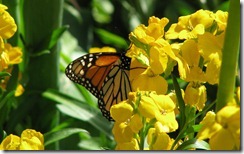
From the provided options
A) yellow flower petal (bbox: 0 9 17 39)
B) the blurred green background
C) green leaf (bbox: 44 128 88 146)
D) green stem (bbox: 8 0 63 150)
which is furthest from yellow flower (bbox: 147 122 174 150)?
green stem (bbox: 8 0 63 150)

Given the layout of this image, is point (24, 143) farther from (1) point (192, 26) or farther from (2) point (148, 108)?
(1) point (192, 26)

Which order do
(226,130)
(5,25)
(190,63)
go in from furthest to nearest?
1. (5,25)
2. (190,63)
3. (226,130)

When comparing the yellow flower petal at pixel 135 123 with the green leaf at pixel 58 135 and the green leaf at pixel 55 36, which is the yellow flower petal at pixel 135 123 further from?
the green leaf at pixel 55 36

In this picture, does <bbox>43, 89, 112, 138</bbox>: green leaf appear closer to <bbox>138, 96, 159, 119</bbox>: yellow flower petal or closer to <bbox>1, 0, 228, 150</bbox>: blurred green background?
<bbox>1, 0, 228, 150</bbox>: blurred green background

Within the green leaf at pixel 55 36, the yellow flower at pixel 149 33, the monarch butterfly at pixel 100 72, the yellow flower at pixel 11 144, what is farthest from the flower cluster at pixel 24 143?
the green leaf at pixel 55 36

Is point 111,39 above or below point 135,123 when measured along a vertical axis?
above

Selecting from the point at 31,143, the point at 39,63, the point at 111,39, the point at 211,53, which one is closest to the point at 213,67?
the point at 211,53

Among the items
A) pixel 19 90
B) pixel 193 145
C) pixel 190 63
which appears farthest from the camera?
pixel 19 90

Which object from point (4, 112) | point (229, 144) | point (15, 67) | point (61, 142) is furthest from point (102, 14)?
point (229, 144)
